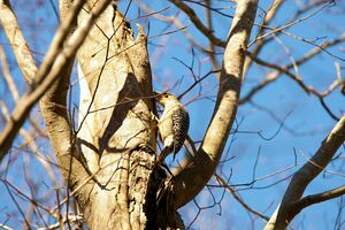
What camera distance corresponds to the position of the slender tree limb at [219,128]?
346 centimetres

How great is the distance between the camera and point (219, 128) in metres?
3.51

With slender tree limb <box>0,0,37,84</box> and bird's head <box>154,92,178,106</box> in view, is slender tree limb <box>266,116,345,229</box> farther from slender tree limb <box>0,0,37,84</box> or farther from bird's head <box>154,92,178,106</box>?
slender tree limb <box>0,0,37,84</box>

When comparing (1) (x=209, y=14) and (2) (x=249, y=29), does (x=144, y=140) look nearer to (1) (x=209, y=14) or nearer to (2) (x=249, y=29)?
(2) (x=249, y=29)

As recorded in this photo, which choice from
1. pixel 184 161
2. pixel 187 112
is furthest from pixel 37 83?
pixel 187 112

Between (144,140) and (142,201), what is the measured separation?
0.37 meters

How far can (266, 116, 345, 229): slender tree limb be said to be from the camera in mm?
3392

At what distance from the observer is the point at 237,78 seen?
3.65 metres

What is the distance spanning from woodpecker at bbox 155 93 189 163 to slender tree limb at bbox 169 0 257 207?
24 cm

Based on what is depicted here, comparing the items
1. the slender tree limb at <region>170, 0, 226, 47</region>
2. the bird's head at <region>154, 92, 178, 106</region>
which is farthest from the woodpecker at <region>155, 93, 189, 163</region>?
the slender tree limb at <region>170, 0, 226, 47</region>

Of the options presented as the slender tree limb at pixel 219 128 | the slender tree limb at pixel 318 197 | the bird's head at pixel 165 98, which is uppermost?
the bird's head at pixel 165 98

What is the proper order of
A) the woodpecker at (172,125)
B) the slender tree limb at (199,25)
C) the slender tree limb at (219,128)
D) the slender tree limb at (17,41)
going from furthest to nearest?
the slender tree limb at (199,25), the woodpecker at (172,125), the slender tree limb at (219,128), the slender tree limb at (17,41)

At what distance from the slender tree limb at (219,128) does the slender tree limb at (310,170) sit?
390 millimetres

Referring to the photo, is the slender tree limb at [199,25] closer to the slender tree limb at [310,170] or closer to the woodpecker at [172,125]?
the woodpecker at [172,125]

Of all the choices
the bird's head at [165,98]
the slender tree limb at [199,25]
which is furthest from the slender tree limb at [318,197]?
the slender tree limb at [199,25]
